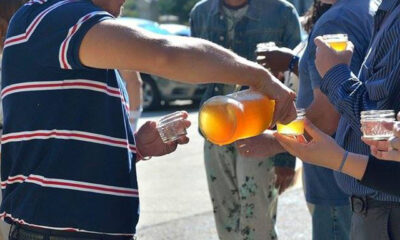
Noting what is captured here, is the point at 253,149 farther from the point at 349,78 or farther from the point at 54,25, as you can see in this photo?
the point at 54,25

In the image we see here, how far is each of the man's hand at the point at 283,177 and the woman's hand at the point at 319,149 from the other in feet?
5.46

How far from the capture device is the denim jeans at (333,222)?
13.0 feet

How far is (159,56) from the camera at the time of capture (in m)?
2.67

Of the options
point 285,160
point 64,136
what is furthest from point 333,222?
point 64,136

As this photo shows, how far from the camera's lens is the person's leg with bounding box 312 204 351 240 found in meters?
3.97

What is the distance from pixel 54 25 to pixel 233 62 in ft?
2.02

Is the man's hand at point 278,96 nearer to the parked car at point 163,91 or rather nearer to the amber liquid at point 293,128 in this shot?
the amber liquid at point 293,128

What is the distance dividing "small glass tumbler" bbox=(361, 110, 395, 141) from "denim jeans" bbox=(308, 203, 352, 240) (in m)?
1.41

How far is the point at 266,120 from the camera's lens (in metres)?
2.85

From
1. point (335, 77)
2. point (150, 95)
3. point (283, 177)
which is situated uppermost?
point (335, 77)

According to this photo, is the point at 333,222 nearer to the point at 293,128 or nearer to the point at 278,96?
the point at 293,128

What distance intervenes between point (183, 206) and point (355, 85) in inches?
205

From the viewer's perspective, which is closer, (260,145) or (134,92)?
(260,145)

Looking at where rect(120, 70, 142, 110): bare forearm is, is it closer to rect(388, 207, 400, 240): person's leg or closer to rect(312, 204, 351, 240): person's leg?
rect(312, 204, 351, 240): person's leg
